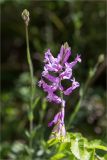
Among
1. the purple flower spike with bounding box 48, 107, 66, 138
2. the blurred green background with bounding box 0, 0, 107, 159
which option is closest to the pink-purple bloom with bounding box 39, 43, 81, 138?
the purple flower spike with bounding box 48, 107, 66, 138

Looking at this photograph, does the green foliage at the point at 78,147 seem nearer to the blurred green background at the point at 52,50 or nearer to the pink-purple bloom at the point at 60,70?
the pink-purple bloom at the point at 60,70

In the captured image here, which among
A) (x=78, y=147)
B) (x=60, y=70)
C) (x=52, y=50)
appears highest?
(x=52, y=50)

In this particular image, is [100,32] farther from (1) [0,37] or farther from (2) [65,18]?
(1) [0,37]

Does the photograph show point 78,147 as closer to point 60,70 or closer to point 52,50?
point 60,70

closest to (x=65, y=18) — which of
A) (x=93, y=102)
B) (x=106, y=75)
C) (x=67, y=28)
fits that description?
(x=67, y=28)

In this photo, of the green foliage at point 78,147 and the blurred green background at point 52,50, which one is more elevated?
the blurred green background at point 52,50

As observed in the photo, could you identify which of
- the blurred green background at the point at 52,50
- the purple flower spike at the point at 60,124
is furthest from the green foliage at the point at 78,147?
the blurred green background at the point at 52,50

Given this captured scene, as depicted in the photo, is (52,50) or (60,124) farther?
(52,50)

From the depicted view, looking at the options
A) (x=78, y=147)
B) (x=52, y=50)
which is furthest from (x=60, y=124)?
(x=52, y=50)

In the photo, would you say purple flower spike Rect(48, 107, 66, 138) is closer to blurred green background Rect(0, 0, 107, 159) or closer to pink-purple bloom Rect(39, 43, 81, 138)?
pink-purple bloom Rect(39, 43, 81, 138)
